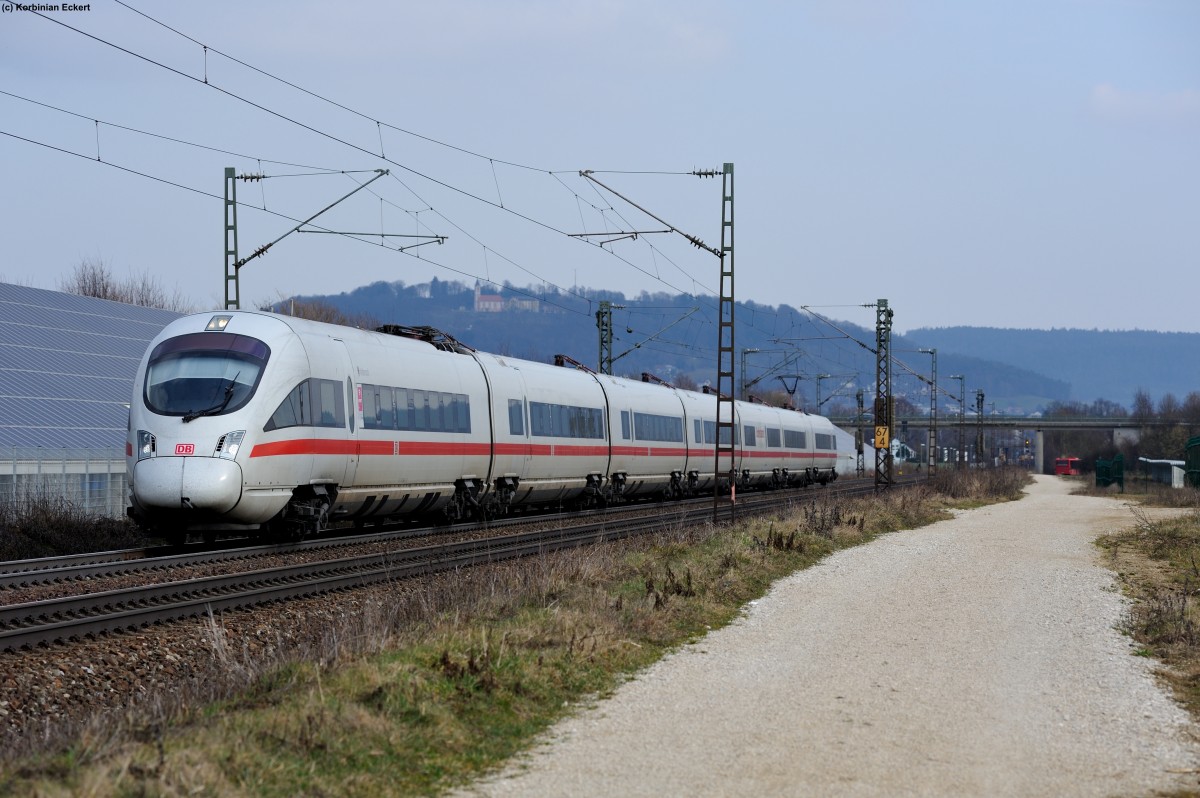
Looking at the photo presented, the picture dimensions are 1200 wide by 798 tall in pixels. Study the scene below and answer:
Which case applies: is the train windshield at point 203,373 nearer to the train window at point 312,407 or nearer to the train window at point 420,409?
the train window at point 312,407

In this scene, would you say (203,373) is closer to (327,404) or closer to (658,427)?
(327,404)

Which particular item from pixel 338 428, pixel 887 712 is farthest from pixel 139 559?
pixel 887 712

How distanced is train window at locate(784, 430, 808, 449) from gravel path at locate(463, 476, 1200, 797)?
4247 centimetres

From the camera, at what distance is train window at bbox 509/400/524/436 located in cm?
Result: 3028

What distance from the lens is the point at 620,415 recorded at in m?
38.6

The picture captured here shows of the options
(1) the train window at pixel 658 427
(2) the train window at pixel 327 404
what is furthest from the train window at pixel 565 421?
(2) the train window at pixel 327 404

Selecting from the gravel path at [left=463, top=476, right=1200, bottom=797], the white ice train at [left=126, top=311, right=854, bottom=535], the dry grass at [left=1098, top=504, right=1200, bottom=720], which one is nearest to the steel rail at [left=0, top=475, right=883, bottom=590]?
the white ice train at [left=126, top=311, right=854, bottom=535]

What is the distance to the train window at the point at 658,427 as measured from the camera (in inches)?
1587

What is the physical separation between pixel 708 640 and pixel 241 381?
398 inches

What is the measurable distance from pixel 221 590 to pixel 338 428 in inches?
259

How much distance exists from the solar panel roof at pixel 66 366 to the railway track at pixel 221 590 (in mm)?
15043

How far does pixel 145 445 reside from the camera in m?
20.2

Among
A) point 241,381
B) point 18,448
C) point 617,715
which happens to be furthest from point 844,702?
point 18,448

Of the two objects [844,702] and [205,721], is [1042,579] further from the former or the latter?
[205,721]
